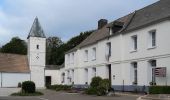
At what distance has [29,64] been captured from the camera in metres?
71.9

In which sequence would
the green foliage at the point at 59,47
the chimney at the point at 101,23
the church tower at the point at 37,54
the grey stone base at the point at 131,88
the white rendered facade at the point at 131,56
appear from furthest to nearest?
the green foliage at the point at 59,47 < the church tower at the point at 37,54 < the chimney at the point at 101,23 < the grey stone base at the point at 131,88 < the white rendered facade at the point at 131,56

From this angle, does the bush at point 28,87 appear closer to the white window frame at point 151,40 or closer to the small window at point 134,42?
the small window at point 134,42

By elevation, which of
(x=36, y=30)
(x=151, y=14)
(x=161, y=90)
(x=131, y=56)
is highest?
(x=36, y=30)

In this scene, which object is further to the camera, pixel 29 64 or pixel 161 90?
pixel 29 64

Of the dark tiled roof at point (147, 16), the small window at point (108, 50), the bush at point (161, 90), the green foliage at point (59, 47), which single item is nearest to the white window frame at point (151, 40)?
the dark tiled roof at point (147, 16)

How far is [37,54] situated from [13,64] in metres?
5.04

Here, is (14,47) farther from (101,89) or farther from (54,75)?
(101,89)

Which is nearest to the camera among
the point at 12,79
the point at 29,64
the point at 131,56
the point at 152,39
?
the point at 152,39

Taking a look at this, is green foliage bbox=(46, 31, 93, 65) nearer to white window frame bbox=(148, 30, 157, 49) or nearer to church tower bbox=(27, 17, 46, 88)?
church tower bbox=(27, 17, 46, 88)

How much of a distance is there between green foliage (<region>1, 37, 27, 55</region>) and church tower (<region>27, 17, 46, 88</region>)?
77.6 ft

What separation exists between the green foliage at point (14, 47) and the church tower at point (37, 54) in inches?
931

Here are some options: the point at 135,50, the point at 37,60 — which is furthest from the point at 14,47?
the point at 135,50

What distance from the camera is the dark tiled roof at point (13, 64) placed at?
69.2m

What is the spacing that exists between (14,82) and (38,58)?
23.0ft
